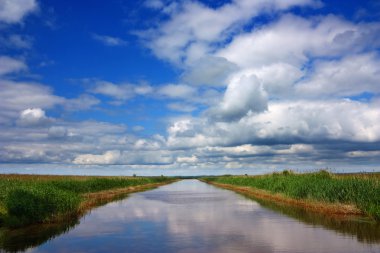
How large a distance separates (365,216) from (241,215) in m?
8.05

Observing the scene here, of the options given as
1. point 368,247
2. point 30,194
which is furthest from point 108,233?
point 368,247

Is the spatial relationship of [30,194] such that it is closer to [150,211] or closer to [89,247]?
[89,247]

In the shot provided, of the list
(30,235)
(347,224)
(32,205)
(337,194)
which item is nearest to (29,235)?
(30,235)

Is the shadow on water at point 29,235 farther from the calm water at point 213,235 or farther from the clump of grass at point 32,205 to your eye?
the clump of grass at point 32,205

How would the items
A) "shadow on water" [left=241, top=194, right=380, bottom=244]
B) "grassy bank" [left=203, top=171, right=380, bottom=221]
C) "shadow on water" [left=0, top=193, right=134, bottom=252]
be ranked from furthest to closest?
"grassy bank" [left=203, top=171, right=380, bottom=221] < "shadow on water" [left=241, top=194, right=380, bottom=244] < "shadow on water" [left=0, top=193, right=134, bottom=252]

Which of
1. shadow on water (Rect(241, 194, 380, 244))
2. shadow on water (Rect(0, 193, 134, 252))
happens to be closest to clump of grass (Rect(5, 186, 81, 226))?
shadow on water (Rect(0, 193, 134, 252))

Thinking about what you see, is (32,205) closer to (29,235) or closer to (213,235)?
(29,235)

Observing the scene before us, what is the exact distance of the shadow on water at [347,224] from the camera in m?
18.1

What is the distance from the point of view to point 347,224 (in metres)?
21.7

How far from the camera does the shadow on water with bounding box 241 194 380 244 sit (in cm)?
1811

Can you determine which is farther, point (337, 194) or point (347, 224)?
point (337, 194)

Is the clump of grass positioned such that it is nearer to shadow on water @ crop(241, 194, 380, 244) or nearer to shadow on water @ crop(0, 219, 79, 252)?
shadow on water @ crop(0, 219, 79, 252)

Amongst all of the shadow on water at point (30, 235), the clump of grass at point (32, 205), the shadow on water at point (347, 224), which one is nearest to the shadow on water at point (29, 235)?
the shadow on water at point (30, 235)

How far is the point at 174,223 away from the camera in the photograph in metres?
23.9
